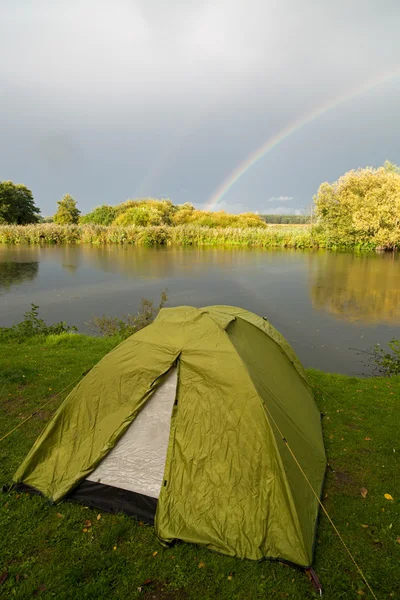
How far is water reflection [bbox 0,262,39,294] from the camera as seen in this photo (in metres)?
16.8

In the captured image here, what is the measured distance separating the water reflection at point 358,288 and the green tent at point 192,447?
947 centimetres

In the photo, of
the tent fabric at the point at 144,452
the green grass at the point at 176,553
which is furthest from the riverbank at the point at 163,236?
the tent fabric at the point at 144,452

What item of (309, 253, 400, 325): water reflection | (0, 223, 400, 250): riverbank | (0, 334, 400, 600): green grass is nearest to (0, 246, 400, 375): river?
(309, 253, 400, 325): water reflection

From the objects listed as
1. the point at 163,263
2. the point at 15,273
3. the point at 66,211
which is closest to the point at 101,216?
the point at 66,211

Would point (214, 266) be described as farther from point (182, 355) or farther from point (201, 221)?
point (201, 221)

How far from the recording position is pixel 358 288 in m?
16.5

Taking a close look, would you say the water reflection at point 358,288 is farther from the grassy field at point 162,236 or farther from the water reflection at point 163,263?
the grassy field at point 162,236

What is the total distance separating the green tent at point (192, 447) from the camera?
2.78 m

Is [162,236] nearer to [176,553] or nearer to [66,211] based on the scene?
[66,211]

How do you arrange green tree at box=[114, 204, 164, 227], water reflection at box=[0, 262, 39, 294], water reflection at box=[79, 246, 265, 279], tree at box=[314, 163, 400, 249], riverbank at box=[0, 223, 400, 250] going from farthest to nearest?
green tree at box=[114, 204, 164, 227] → riverbank at box=[0, 223, 400, 250] → tree at box=[314, 163, 400, 249] → water reflection at box=[79, 246, 265, 279] → water reflection at box=[0, 262, 39, 294]

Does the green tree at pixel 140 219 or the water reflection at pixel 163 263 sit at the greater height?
the green tree at pixel 140 219

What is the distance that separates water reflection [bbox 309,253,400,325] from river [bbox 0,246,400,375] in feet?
0.14

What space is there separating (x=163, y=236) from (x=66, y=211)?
22284mm

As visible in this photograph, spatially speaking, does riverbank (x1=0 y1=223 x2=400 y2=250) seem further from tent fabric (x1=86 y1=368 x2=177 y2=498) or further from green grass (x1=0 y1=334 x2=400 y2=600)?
tent fabric (x1=86 y1=368 x2=177 y2=498)
